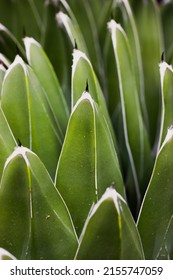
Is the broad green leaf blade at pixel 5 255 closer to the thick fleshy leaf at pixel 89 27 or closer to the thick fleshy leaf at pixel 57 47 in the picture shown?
the thick fleshy leaf at pixel 57 47

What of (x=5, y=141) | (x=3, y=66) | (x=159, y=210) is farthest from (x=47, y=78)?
(x=159, y=210)

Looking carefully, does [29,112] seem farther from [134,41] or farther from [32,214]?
[134,41]

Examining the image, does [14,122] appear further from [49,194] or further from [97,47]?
[97,47]

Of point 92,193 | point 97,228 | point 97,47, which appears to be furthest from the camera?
point 97,47

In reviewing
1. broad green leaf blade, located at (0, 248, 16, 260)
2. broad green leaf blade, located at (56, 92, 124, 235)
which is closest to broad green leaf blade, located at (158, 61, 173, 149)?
broad green leaf blade, located at (56, 92, 124, 235)

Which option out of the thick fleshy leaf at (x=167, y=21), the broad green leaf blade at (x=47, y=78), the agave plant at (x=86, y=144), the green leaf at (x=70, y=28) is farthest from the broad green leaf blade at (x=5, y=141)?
the thick fleshy leaf at (x=167, y=21)

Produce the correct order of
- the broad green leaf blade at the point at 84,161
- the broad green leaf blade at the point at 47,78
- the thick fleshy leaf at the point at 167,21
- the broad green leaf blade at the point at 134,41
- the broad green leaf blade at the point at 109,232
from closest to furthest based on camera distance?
1. the broad green leaf blade at the point at 109,232
2. the broad green leaf blade at the point at 84,161
3. the broad green leaf blade at the point at 47,78
4. the broad green leaf blade at the point at 134,41
5. the thick fleshy leaf at the point at 167,21
